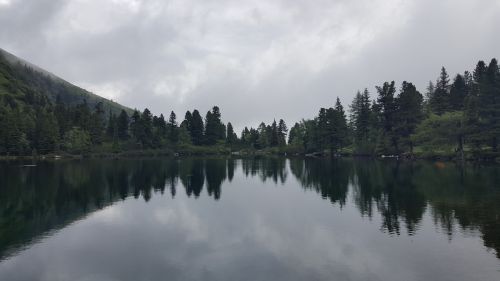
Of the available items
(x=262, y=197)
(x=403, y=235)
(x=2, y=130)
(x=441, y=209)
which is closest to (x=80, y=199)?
(x=262, y=197)

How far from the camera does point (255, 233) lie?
3195cm

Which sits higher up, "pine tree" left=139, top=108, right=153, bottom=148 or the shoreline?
"pine tree" left=139, top=108, right=153, bottom=148

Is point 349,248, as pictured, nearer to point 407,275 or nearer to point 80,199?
point 407,275

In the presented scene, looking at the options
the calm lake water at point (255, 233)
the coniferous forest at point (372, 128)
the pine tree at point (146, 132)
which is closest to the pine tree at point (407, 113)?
the coniferous forest at point (372, 128)

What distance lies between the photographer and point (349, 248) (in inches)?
1053

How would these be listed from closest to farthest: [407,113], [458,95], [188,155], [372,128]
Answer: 1. [407,113]
2. [458,95]
3. [372,128]
4. [188,155]

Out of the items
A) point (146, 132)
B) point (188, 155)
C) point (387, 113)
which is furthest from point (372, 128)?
point (146, 132)

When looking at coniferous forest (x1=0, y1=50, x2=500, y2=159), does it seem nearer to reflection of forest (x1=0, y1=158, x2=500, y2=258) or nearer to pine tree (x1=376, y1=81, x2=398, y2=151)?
pine tree (x1=376, y1=81, x2=398, y2=151)

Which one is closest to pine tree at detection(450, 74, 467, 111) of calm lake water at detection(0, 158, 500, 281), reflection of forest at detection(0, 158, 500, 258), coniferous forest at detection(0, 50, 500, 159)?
coniferous forest at detection(0, 50, 500, 159)

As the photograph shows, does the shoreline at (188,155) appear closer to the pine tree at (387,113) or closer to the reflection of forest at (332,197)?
the pine tree at (387,113)

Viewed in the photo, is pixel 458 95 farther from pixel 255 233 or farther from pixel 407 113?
pixel 255 233

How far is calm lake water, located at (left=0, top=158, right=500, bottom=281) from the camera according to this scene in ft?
74.0

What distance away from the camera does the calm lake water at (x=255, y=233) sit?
22.6 meters

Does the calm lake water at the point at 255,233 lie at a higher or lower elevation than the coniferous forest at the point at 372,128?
lower
